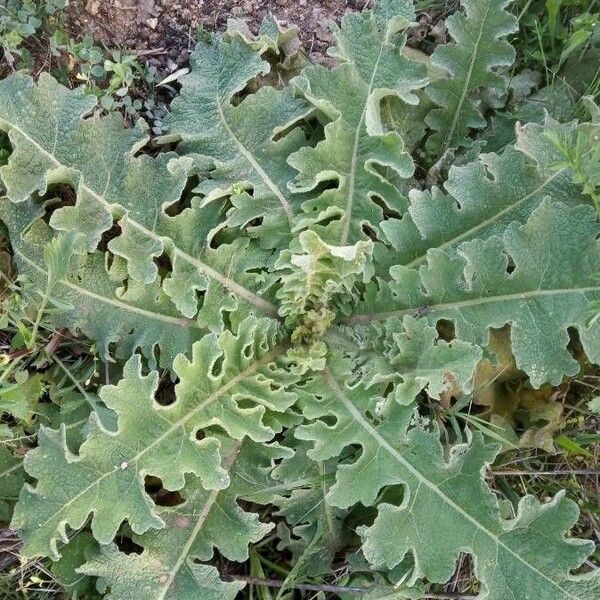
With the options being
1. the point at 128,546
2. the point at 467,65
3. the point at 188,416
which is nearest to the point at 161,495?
the point at 128,546

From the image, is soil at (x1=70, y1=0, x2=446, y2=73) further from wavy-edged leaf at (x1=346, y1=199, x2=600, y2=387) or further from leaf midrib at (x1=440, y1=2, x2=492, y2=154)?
wavy-edged leaf at (x1=346, y1=199, x2=600, y2=387)

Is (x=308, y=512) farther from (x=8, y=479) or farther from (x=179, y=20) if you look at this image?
(x=179, y=20)

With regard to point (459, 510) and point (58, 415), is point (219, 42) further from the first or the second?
point (459, 510)

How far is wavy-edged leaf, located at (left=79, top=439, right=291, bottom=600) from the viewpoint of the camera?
2.49m

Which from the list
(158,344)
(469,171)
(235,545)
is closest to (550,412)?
(469,171)

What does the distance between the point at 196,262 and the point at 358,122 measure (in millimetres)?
718

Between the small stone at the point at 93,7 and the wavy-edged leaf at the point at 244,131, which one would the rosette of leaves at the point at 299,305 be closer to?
the wavy-edged leaf at the point at 244,131

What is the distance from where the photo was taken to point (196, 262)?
269 centimetres

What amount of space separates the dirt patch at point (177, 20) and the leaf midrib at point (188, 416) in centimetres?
116

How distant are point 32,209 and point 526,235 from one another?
1.61 metres

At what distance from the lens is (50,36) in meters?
2.94

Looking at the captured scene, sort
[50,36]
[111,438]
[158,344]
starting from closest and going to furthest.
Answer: [111,438] < [158,344] < [50,36]

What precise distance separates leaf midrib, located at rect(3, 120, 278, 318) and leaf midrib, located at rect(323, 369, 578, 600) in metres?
0.32

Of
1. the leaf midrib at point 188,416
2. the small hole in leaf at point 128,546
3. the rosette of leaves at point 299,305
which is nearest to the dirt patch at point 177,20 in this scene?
the rosette of leaves at point 299,305
